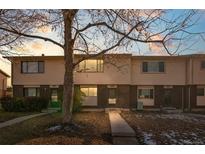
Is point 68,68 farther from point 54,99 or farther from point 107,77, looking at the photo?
point 107,77

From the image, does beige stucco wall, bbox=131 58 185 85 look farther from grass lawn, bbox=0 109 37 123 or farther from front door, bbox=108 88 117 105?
grass lawn, bbox=0 109 37 123

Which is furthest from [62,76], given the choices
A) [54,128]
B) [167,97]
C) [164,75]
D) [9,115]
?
[54,128]

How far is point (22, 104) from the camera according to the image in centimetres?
1845

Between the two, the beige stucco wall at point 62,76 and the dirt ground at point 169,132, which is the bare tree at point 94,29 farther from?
the beige stucco wall at point 62,76

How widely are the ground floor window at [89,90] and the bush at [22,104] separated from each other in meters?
7.19

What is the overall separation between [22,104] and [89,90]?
7995 mm

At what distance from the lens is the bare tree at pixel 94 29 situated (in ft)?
42.8

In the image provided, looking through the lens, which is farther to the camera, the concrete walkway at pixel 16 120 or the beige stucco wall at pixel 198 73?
the beige stucco wall at pixel 198 73

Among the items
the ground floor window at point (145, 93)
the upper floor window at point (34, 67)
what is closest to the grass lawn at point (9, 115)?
the upper floor window at point (34, 67)

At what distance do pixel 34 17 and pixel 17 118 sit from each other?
4.50 metres

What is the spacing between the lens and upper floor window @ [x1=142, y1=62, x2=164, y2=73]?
25819 mm

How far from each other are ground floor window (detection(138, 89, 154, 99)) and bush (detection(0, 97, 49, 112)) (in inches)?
327
